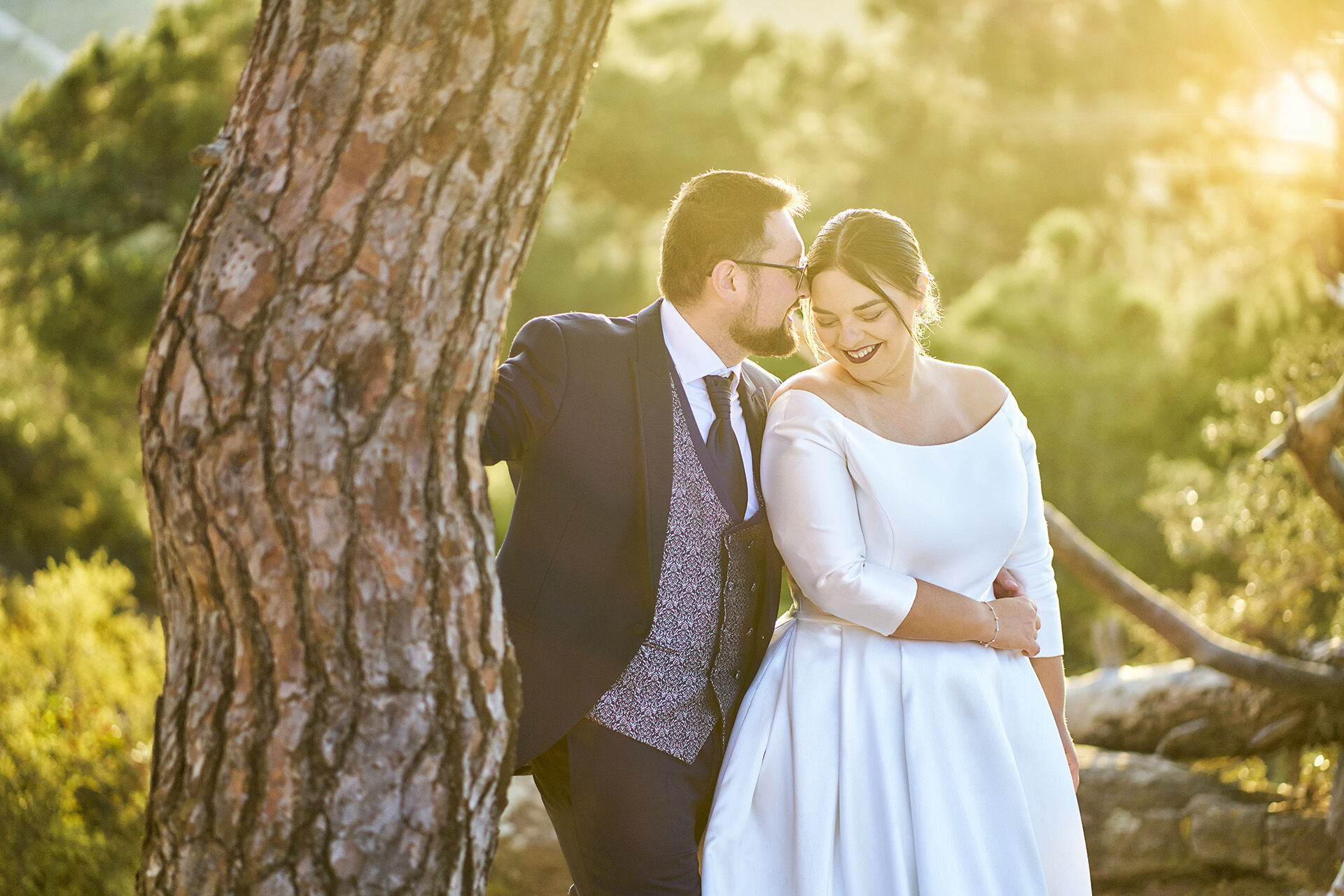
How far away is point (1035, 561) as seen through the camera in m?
2.31

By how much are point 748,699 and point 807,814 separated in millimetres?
266

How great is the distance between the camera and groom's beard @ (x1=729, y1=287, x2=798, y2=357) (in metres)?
2.39

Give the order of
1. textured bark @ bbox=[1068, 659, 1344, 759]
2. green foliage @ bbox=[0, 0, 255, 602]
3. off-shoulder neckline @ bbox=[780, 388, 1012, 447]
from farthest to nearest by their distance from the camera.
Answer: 1. green foliage @ bbox=[0, 0, 255, 602]
2. textured bark @ bbox=[1068, 659, 1344, 759]
3. off-shoulder neckline @ bbox=[780, 388, 1012, 447]

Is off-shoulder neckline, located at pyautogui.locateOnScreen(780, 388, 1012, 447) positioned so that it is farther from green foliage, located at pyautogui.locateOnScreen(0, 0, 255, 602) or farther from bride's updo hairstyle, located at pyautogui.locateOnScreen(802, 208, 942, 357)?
green foliage, located at pyautogui.locateOnScreen(0, 0, 255, 602)

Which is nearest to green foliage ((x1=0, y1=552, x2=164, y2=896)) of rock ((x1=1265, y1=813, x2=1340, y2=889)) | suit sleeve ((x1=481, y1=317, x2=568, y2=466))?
suit sleeve ((x1=481, y1=317, x2=568, y2=466))

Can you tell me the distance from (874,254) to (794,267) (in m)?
0.29

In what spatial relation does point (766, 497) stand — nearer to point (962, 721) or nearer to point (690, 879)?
point (962, 721)

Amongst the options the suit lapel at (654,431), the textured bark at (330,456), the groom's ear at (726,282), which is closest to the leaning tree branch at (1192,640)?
the groom's ear at (726,282)

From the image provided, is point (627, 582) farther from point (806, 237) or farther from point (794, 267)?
point (806, 237)

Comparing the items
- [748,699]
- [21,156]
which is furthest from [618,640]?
[21,156]

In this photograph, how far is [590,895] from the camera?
218cm

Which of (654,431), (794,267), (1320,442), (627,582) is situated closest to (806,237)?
(1320,442)

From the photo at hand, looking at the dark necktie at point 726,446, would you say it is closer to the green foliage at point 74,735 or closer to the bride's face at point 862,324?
the bride's face at point 862,324

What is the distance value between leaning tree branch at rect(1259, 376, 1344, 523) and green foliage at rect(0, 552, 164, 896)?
156 inches
